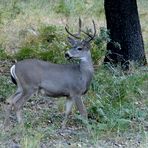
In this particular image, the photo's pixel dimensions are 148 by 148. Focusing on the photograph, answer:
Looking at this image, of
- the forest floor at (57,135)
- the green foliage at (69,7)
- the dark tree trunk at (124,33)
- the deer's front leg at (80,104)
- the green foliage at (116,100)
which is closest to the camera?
the forest floor at (57,135)

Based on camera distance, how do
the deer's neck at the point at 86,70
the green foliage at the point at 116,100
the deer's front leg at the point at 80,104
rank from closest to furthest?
the green foliage at the point at 116,100
the deer's front leg at the point at 80,104
the deer's neck at the point at 86,70

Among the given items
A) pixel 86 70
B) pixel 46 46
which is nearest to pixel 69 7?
pixel 46 46

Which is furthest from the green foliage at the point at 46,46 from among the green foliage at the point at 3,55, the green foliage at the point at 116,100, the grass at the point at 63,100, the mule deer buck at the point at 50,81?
the mule deer buck at the point at 50,81

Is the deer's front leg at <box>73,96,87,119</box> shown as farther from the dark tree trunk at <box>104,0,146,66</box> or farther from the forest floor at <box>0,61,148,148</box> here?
the dark tree trunk at <box>104,0,146,66</box>

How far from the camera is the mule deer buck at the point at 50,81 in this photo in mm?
8578

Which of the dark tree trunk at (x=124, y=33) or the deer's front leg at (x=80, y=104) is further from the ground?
the dark tree trunk at (x=124, y=33)

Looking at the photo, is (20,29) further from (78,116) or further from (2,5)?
(78,116)

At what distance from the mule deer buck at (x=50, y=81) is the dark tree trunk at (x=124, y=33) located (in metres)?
3.52

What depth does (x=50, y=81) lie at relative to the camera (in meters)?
8.68

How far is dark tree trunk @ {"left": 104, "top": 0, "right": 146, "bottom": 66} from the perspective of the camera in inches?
492

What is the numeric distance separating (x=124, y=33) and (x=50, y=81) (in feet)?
13.7

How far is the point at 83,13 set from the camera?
16984 millimetres

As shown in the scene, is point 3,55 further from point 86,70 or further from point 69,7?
point 69,7

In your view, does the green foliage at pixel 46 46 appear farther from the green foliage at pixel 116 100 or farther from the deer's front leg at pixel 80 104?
the deer's front leg at pixel 80 104
